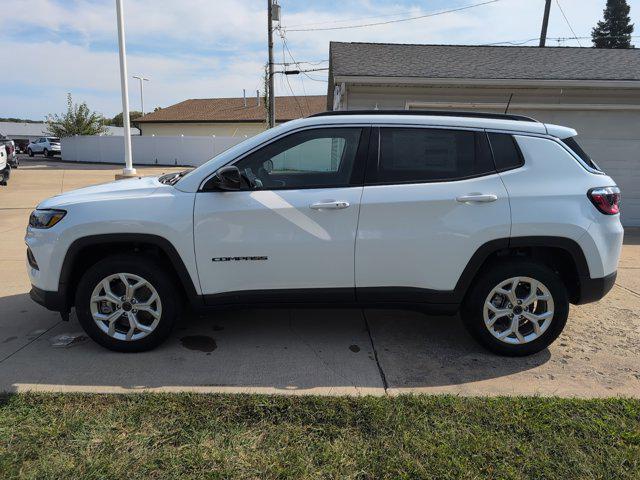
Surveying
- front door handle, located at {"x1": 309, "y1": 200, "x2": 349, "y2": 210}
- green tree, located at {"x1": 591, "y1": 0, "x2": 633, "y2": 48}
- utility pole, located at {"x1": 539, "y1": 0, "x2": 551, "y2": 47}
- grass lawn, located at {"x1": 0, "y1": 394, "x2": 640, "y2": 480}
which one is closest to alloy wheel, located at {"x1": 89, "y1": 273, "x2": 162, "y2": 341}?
grass lawn, located at {"x1": 0, "y1": 394, "x2": 640, "y2": 480}

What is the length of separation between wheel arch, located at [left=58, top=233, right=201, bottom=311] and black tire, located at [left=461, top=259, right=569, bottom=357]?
2.12 m

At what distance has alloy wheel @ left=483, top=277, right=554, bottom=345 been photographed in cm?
366

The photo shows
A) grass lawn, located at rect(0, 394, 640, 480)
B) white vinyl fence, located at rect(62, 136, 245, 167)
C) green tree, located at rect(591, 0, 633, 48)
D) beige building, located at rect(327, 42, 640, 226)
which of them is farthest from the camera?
green tree, located at rect(591, 0, 633, 48)

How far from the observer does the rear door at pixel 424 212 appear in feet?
11.5

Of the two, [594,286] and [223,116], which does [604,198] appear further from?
[223,116]

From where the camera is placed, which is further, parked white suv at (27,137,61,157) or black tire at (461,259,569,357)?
parked white suv at (27,137,61,157)

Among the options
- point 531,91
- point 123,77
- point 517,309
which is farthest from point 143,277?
point 123,77

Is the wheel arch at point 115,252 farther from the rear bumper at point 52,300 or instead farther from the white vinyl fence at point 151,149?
the white vinyl fence at point 151,149

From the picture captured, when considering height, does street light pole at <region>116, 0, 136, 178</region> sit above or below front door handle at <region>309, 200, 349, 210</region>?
above

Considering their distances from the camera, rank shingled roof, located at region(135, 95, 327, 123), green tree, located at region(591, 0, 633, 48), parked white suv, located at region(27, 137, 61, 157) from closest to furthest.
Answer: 1. parked white suv, located at region(27, 137, 61, 157)
2. shingled roof, located at region(135, 95, 327, 123)
3. green tree, located at region(591, 0, 633, 48)

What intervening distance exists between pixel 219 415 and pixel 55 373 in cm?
140

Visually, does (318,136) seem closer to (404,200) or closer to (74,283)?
(404,200)

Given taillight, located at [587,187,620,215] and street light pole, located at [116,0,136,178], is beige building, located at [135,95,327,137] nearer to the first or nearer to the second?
street light pole, located at [116,0,136,178]

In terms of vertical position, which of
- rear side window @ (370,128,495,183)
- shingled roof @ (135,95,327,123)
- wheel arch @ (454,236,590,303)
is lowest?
wheel arch @ (454,236,590,303)
